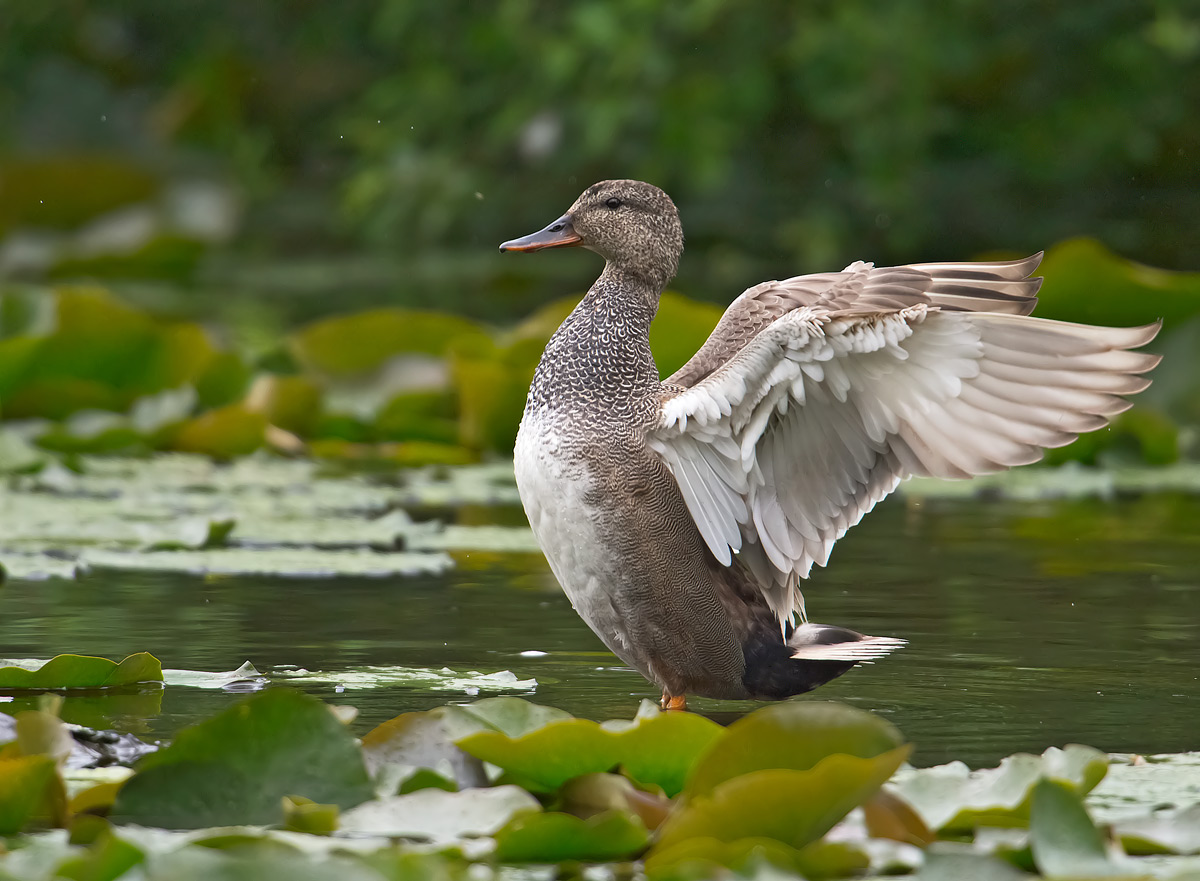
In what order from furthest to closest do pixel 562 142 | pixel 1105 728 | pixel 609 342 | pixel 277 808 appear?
1. pixel 562 142
2. pixel 609 342
3. pixel 1105 728
4. pixel 277 808

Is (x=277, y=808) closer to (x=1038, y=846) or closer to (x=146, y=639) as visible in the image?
(x=1038, y=846)

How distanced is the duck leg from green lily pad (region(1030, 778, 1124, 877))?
142 centimetres

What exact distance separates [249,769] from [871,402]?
1.42 metres

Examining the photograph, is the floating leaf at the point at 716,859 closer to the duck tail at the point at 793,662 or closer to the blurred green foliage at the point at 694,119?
the duck tail at the point at 793,662

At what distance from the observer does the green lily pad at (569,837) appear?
2.35 metres

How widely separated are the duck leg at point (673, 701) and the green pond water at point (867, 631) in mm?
70

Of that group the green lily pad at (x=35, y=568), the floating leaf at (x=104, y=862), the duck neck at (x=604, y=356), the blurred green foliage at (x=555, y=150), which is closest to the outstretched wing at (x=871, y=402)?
the duck neck at (x=604, y=356)

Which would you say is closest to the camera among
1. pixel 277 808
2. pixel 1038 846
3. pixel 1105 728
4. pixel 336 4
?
pixel 1038 846

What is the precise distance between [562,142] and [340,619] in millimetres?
9148

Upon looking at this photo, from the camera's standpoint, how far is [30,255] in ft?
47.5

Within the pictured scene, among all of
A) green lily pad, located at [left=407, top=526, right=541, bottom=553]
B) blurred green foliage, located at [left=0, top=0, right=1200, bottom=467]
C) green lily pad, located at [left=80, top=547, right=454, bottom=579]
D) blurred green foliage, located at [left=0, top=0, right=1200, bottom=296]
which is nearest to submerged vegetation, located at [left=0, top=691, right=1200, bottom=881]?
green lily pad, located at [left=80, top=547, right=454, bottom=579]

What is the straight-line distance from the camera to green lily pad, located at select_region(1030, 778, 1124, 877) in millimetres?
2236

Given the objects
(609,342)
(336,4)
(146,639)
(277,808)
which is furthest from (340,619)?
(336,4)

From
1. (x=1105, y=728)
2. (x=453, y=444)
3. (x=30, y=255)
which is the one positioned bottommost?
(x=1105, y=728)
